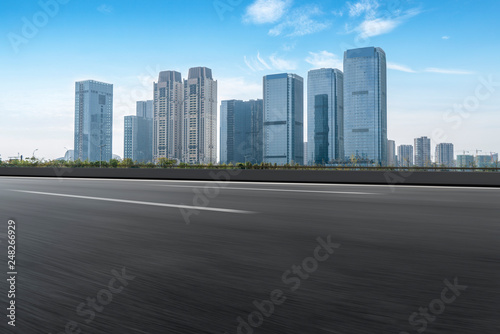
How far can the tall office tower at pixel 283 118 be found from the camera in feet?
186

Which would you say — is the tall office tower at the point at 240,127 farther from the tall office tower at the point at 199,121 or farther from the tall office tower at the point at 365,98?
the tall office tower at the point at 365,98

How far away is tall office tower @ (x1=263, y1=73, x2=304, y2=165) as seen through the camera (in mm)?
56600

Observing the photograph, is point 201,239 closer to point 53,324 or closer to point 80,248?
point 80,248

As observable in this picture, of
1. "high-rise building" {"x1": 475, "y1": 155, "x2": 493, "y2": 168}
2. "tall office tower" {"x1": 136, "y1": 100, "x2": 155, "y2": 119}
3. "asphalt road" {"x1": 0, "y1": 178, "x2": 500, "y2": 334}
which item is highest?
"tall office tower" {"x1": 136, "y1": 100, "x2": 155, "y2": 119}

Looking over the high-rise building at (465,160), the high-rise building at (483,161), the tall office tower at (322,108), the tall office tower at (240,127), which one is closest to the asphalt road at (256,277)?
the high-rise building at (465,160)

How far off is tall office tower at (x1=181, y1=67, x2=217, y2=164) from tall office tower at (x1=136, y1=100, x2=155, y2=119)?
14.7 ft

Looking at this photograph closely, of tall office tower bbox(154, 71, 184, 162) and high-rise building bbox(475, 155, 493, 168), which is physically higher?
tall office tower bbox(154, 71, 184, 162)

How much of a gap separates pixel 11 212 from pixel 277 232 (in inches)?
202

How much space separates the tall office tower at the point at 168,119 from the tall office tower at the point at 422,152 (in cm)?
2871

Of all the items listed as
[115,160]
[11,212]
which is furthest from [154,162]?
[11,212]

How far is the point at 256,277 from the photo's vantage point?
9.57ft

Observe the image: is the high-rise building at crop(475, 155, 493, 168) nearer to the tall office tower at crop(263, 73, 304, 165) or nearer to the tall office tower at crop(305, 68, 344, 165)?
Result: the tall office tower at crop(305, 68, 344, 165)

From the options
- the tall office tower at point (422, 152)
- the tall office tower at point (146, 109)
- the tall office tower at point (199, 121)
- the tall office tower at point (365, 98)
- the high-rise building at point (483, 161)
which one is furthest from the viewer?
the tall office tower at point (146, 109)

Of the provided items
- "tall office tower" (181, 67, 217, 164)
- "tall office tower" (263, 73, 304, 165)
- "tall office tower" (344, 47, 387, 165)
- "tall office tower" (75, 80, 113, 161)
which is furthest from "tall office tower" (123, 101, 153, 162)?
"tall office tower" (344, 47, 387, 165)
